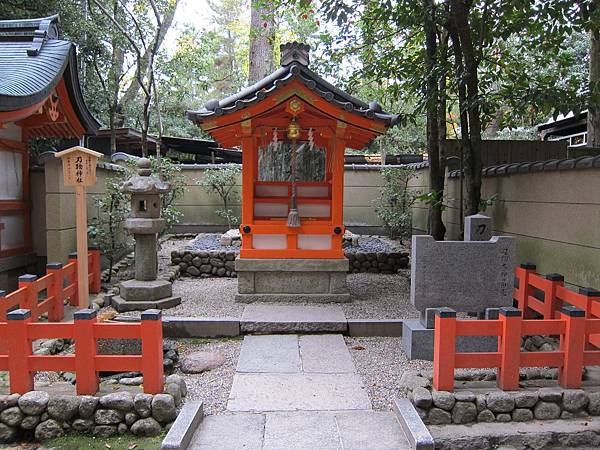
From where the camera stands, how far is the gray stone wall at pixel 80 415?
386 cm

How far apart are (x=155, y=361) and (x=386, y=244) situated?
29.1 feet

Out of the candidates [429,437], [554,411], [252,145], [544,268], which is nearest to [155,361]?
[429,437]

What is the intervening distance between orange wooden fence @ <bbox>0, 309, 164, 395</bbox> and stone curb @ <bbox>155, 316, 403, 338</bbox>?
2.41 metres

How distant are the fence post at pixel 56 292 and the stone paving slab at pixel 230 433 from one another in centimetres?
334

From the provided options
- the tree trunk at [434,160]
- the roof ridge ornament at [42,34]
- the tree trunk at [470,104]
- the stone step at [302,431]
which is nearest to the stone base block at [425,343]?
the stone step at [302,431]

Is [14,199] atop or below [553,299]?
atop

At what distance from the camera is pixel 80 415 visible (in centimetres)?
391

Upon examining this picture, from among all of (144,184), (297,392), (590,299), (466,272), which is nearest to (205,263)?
(144,184)

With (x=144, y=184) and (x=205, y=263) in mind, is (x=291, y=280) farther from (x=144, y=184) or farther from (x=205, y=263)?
(x=205, y=263)

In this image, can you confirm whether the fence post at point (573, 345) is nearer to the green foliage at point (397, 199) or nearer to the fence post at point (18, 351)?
the fence post at point (18, 351)

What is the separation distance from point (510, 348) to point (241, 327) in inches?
142

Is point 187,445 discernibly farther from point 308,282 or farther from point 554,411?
point 308,282

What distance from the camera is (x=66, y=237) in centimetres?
797

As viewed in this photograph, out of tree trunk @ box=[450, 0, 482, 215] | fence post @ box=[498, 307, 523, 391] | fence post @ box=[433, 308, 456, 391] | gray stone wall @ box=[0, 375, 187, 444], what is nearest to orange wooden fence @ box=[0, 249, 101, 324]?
gray stone wall @ box=[0, 375, 187, 444]
